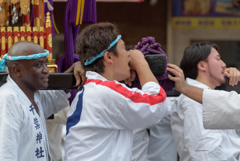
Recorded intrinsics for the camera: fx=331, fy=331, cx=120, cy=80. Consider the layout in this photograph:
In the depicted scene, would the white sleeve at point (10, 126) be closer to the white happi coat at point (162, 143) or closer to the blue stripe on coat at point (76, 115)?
the blue stripe on coat at point (76, 115)

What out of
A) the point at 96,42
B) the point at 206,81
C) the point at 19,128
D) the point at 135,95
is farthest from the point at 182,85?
the point at 19,128

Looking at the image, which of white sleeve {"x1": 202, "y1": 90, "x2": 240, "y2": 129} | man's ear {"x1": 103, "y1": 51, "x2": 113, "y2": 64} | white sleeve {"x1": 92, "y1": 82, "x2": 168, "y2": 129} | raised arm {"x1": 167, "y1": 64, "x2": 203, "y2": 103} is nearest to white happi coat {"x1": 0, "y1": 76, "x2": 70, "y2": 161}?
white sleeve {"x1": 92, "y1": 82, "x2": 168, "y2": 129}

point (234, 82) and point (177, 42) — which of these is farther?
point (177, 42)

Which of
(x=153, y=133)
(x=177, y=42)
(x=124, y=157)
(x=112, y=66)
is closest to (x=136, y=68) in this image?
(x=112, y=66)

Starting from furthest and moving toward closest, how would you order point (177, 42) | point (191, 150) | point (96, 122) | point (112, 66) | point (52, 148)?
point (177, 42) → point (52, 148) → point (191, 150) → point (112, 66) → point (96, 122)

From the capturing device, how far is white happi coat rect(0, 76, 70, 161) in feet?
5.76

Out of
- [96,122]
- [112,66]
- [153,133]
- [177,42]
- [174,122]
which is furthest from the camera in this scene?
[177,42]

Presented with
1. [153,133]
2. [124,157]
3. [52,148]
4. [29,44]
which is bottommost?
[52,148]

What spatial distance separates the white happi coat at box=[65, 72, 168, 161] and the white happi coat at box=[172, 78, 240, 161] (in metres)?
0.64

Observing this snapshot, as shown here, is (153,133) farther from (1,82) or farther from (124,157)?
(1,82)

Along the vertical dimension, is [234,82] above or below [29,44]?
below

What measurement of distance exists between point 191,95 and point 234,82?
0.57m

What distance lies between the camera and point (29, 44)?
2014 mm

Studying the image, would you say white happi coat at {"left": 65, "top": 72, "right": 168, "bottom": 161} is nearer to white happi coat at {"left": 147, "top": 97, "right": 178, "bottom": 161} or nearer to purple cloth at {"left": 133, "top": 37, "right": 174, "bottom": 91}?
purple cloth at {"left": 133, "top": 37, "right": 174, "bottom": 91}
